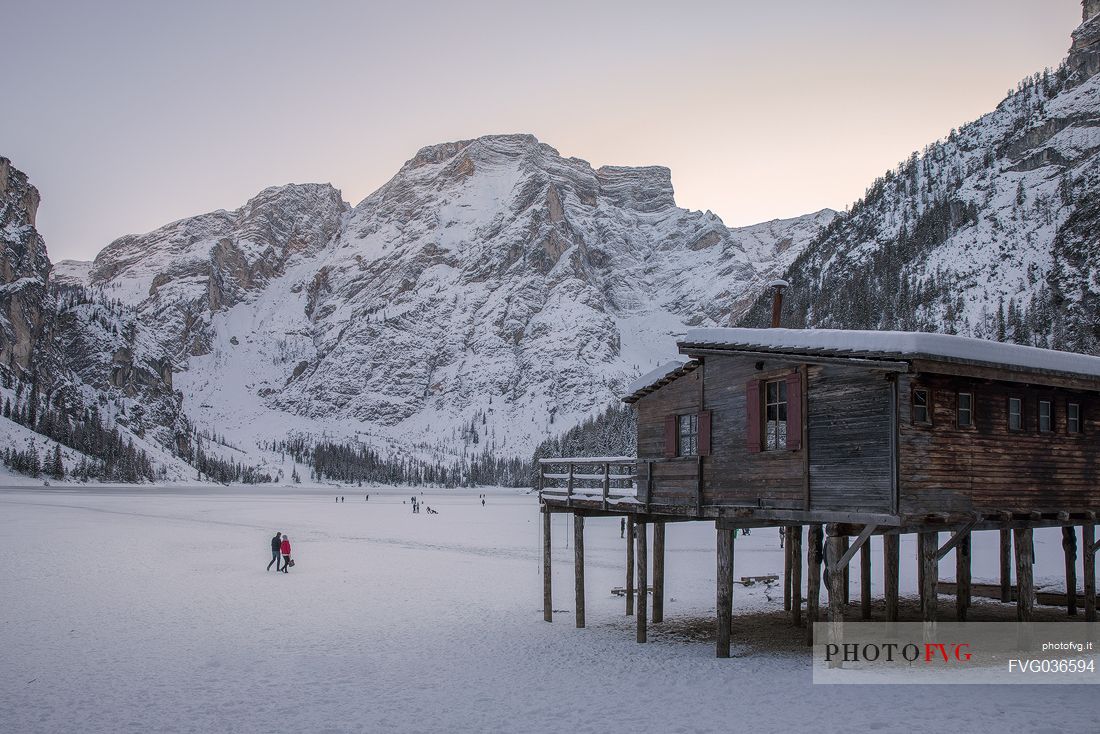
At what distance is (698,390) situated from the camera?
23.4 meters

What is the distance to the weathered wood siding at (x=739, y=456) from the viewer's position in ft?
65.5

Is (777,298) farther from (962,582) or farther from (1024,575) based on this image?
(962,582)

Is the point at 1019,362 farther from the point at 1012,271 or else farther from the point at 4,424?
the point at 4,424

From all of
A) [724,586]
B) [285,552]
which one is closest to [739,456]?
[724,586]

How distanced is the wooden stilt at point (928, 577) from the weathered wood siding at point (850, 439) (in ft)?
9.10

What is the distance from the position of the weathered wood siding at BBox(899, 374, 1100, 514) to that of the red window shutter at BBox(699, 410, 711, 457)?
228 inches

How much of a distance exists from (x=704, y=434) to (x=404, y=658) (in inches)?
401

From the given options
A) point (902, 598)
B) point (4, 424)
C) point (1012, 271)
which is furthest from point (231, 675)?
point (4, 424)

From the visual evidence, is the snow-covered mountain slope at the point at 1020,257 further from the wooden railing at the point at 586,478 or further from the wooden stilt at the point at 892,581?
the wooden railing at the point at 586,478

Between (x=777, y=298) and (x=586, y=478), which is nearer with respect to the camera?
(x=777, y=298)

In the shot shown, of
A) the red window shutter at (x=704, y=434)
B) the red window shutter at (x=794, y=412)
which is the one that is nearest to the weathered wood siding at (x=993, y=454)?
the red window shutter at (x=794, y=412)

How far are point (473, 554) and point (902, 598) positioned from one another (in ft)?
86.8

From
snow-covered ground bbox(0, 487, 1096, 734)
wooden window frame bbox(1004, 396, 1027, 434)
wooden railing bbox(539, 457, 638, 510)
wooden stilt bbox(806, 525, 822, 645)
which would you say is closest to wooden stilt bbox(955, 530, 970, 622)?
wooden stilt bbox(806, 525, 822, 645)

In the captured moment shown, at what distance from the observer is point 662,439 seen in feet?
82.0
